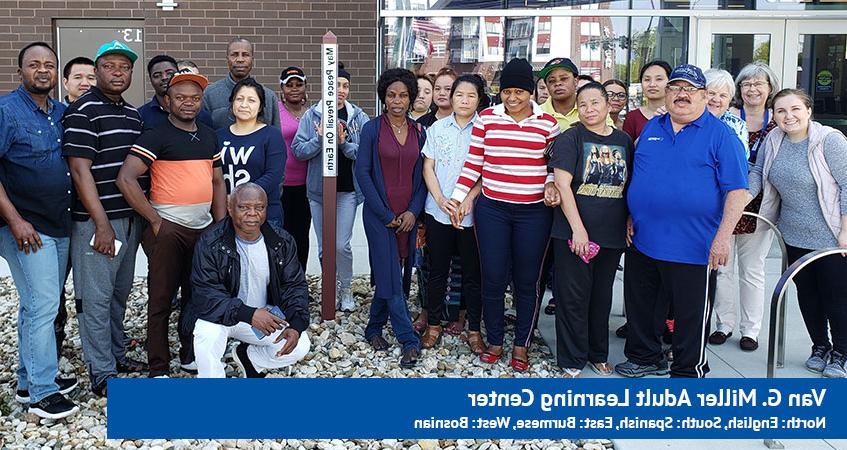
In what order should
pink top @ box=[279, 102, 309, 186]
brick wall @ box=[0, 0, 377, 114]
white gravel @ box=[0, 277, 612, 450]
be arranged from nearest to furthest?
white gravel @ box=[0, 277, 612, 450] → pink top @ box=[279, 102, 309, 186] → brick wall @ box=[0, 0, 377, 114]

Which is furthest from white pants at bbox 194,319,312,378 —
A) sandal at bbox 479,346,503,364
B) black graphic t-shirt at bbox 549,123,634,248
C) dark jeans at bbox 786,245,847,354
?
dark jeans at bbox 786,245,847,354

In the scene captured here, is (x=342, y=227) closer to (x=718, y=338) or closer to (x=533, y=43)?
(x=718, y=338)

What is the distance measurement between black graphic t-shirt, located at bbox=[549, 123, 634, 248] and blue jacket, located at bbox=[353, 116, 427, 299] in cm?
97

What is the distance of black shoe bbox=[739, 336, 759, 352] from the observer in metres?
5.23

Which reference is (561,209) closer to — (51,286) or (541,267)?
(541,267)

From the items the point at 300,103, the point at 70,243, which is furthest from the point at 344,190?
the point at 70,243

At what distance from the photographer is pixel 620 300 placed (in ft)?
21.2

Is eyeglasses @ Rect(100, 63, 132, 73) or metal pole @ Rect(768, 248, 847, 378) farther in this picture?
eyeglasses @ Rect(100, 63, 132, 73)

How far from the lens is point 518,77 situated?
4570 millimetres

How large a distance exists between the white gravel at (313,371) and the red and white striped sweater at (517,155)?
3.69 feet

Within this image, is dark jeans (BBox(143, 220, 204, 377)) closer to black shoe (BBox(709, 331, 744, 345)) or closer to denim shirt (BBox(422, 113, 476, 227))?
denim shirt (BBox(422, 113, 476, 227))

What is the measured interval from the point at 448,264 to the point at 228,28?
6.62 meters

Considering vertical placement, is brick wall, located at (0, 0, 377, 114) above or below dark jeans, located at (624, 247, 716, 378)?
above

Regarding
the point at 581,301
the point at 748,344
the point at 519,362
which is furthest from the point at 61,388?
the point at 748,344
